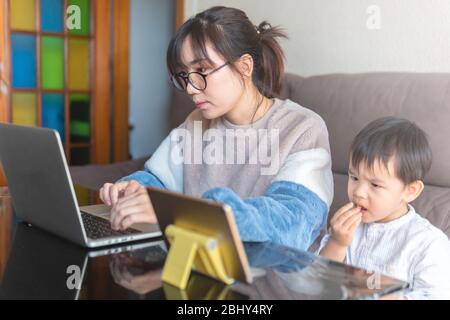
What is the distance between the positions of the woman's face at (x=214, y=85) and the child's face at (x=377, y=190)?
37cm

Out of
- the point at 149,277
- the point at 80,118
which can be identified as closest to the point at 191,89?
the point at 149,277

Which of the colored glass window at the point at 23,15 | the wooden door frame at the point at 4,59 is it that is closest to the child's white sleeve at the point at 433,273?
the wooden door frame at the point at 4,59

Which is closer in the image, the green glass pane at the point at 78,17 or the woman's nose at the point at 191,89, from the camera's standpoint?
the woman's nose at the point at 191,89

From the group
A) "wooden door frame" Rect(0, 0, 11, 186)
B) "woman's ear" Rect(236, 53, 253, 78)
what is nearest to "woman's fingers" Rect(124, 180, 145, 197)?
"woman's ear" Rect(236, 53, 253, 78)

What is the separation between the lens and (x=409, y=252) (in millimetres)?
Result: 1281

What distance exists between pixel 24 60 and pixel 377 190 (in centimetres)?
272

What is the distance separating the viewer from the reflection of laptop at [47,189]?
1033mm

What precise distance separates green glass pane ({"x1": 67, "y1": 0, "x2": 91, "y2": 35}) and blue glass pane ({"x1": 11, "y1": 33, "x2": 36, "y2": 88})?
0.87ft

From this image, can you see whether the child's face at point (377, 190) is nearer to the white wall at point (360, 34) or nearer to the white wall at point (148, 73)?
the white wall at point (360, 34)

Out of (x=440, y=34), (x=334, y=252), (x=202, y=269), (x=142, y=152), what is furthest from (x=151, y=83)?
(x=202, y=269)

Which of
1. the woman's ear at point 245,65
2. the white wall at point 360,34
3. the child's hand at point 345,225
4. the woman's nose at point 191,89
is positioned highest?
the white wall at point 360,34

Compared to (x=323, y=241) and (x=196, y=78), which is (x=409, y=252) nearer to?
(x=323, y=241)

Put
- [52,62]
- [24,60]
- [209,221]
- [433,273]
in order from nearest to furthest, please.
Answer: [209,221] → [433,273] → [24,60] → [52,62]
